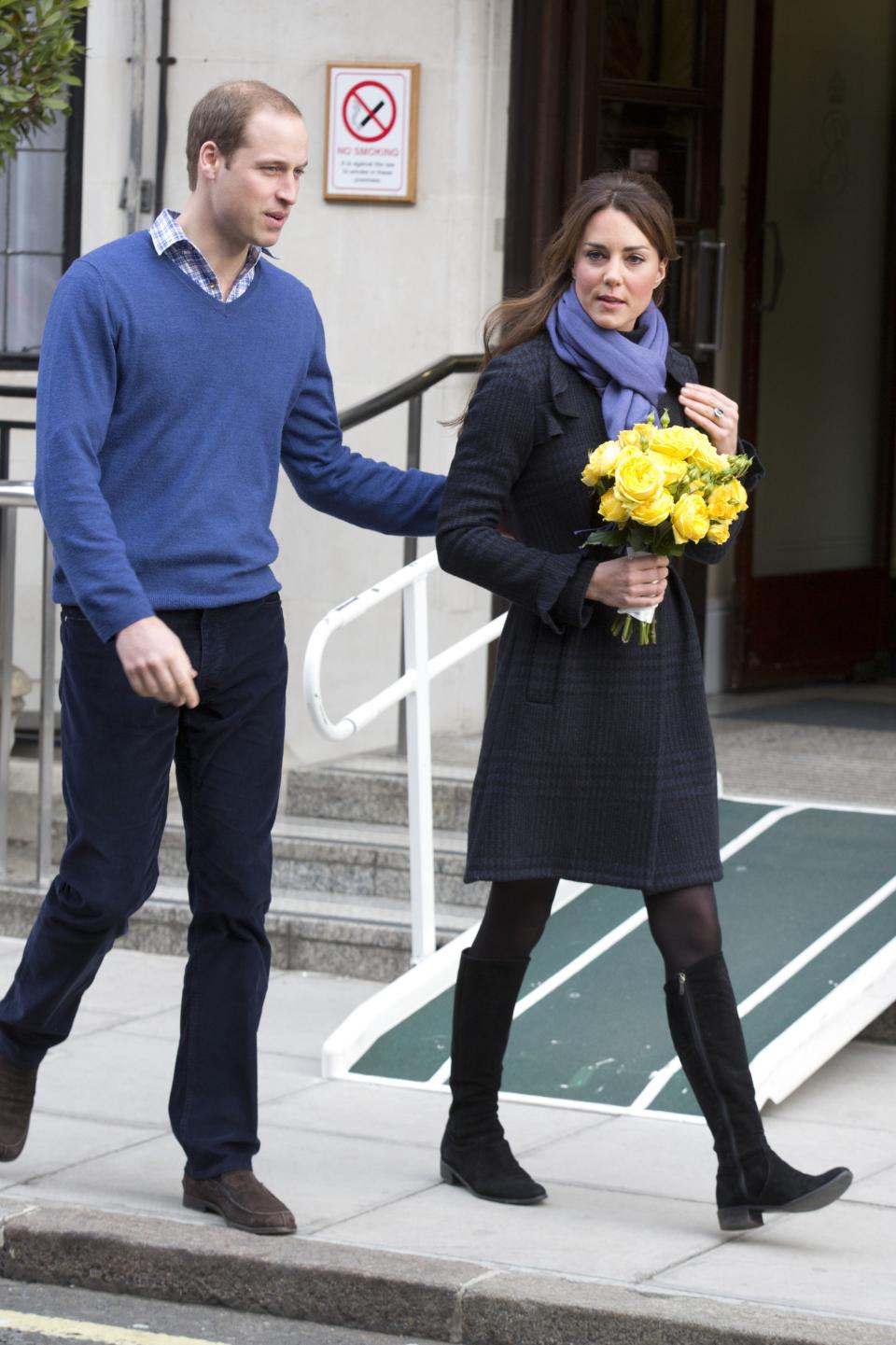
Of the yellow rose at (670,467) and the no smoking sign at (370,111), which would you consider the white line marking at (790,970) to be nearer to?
the yellow rose at (670,467)

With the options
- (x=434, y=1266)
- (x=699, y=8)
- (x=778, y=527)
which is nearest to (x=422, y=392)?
(x=699, y=8)

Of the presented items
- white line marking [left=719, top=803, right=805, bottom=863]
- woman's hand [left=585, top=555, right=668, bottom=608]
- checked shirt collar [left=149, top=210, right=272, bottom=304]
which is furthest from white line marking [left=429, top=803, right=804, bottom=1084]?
checked shirt collar [left=149, top=210, right=272, bottom=304]

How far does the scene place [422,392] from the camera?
7492 mm

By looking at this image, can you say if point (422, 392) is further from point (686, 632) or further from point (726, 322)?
point (686, 632)

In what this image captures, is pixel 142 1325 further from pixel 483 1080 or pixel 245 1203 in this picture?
pixel 483 1080

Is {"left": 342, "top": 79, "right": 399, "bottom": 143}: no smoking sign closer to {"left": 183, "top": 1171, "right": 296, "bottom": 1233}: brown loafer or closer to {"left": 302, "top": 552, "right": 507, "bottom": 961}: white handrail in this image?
{"left": 302, "top": 552, "right": 507, "bottom": 961}: white handrail

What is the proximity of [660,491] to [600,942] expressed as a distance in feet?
7.30

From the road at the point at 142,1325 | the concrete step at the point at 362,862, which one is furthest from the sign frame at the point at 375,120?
the road at the point at 142,1325

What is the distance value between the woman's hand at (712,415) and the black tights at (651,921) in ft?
2.66

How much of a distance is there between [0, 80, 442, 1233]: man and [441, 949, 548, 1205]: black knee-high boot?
1.31ft

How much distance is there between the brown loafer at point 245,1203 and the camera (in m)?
4.45

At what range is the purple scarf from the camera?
175 inches

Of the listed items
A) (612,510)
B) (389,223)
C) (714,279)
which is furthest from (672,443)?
(714,279)

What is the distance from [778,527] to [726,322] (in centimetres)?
89
